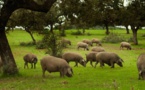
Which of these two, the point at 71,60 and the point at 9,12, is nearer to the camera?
the point at 9,12

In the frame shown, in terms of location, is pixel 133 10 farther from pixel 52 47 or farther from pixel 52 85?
pixel 52 85

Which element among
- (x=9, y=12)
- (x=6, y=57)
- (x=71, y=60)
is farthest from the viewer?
(x=71, y=60)

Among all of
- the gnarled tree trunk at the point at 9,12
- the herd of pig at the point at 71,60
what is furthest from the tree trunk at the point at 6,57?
the herd of pig at the point at 71,60

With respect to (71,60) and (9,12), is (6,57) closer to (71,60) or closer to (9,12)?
(9,12)

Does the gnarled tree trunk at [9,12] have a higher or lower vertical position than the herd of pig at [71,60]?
higher

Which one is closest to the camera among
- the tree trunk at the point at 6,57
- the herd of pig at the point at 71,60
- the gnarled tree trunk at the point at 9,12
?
the herd of pig at the point at 71,60

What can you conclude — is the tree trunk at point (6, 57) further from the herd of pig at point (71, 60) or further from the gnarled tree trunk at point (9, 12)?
the herd of pig at point (71, 60)

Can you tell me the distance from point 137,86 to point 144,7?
143 ft

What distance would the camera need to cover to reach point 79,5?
75.7ft

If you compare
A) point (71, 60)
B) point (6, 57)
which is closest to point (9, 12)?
point (6, 57)

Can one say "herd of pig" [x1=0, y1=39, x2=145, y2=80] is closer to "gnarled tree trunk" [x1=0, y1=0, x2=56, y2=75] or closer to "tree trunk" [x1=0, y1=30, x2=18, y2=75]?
"tree trunk" [x1=0, y1=30, x2=18, y2=75]

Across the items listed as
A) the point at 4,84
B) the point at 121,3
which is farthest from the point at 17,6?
the point at 121,3

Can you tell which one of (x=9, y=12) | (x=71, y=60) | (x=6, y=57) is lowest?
(x=71, y=60)

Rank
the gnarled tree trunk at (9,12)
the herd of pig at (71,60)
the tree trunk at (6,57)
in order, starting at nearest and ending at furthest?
the herd of pig at (71,60) → the gnarled tree trunk at (9,12) → the tree trunk at (6,57)
